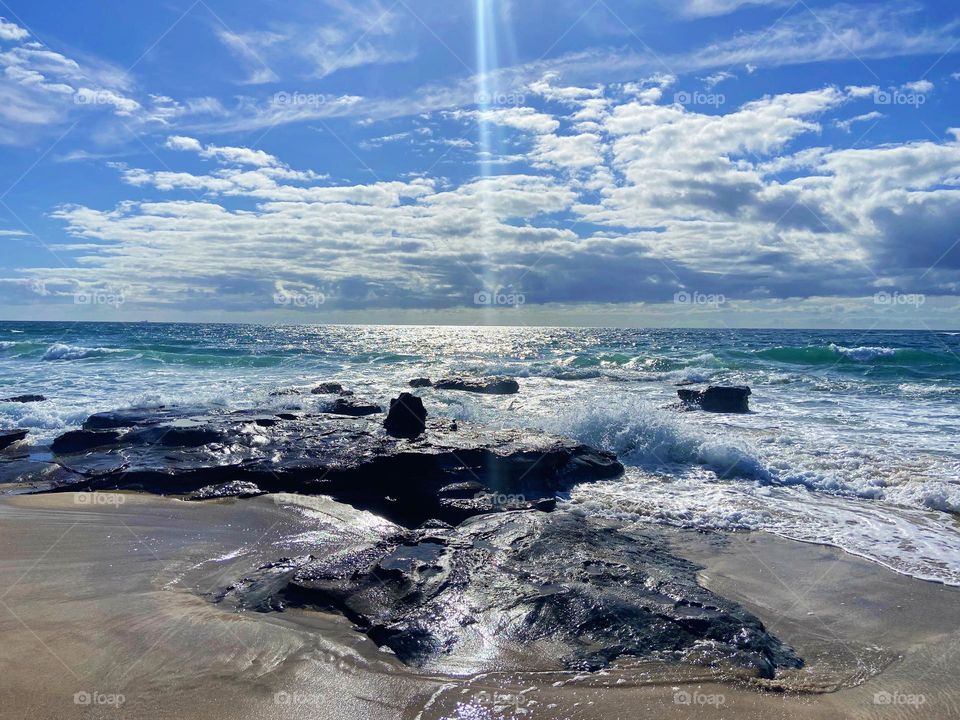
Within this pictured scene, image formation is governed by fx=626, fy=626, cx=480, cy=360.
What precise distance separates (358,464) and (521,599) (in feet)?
15.1

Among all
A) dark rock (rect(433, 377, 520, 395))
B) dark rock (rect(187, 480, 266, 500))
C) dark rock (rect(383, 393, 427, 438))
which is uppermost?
dark rock (rect(383, 393, 427, 438))

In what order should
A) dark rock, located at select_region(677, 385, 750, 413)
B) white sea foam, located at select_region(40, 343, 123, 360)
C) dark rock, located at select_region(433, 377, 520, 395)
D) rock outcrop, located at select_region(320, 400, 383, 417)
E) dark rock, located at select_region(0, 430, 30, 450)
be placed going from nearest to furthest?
dark rock, located at select_region(0, 430, 30, 450) < rock outcrop, located at select_region(320, 400, 383, 417) < dark rock, located at select_region(677, 385, 750, 413) < dark rock, located at select_region(433, 377, 520, 395) < white sea foam, located at select_region(40, 343, 123, 360)

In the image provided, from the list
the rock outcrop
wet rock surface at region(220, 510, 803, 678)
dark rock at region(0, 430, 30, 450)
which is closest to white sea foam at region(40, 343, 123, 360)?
dark rock at region(0, 430, 30, 450)

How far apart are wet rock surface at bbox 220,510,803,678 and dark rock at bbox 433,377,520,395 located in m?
16.2

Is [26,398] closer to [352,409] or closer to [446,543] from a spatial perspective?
[352,409]

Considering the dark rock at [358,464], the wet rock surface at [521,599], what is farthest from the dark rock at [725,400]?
the wet rock surface at [521,599]

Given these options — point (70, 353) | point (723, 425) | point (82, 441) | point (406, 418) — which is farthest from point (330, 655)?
point (70, 353)

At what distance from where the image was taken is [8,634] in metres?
4.29

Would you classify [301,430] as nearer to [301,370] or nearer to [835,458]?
[835,458]

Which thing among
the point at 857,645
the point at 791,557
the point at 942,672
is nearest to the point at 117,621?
the point at 857,645

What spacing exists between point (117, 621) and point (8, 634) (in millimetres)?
650

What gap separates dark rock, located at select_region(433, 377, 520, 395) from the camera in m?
22.2

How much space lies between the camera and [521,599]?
4.70m

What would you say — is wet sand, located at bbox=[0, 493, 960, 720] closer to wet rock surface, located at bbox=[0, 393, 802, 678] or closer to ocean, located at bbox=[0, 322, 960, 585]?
wet rock surface, located at bbox=[0, 393, 802, 678]
